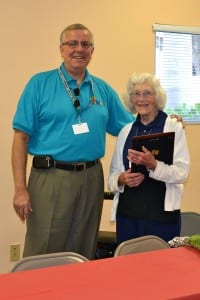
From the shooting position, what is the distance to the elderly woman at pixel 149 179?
7.38ft

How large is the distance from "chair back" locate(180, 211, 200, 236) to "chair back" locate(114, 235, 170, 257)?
827 millimetres

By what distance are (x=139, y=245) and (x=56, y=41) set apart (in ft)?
6.62

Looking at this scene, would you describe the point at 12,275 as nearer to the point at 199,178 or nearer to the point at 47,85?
the point at 47,85

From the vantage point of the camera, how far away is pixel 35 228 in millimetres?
2430

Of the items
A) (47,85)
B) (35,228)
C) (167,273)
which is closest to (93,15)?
(47,85)

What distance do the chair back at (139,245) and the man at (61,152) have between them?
64cm

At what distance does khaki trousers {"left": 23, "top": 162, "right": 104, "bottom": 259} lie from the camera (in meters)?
2.36

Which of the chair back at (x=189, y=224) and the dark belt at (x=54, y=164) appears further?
the chair back at (x=189, y=224)

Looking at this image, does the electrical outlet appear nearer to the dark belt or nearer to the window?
the dark belt

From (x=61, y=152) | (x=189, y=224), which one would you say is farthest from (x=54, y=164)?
(x=189, y=224)

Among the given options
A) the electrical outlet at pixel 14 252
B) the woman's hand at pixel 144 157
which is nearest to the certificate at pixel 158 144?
the woman's hand at pixel 144 157

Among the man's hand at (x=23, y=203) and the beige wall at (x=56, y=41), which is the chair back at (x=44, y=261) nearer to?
the man's hand at (x=23, y=203)

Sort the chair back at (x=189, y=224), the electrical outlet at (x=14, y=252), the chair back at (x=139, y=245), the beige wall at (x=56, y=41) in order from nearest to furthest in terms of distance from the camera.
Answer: the chair back at (x=139, y=245), the chair back at (x=189, y=224), the beige wall at (x=56, y=41), the electrical outlet at (x=14, y=252)

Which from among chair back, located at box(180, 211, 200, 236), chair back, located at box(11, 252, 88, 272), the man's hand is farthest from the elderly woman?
chair back, located at box(11, 252, 88, 272)
